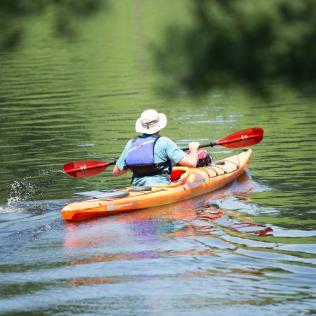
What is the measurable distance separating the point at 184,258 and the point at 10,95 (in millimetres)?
16734

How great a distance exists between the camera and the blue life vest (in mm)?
10711

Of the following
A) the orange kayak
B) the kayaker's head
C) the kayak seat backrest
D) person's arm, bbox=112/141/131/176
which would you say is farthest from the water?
the kayaker's head

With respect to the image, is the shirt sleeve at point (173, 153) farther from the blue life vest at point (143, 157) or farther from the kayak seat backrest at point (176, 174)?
the kayak seat backrest at point (176, 174)

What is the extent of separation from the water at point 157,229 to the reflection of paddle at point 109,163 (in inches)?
13.4

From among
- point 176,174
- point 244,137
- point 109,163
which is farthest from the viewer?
point 244,137

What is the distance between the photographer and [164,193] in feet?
35.9

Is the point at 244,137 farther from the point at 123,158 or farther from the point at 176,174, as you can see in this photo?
the point at 123,158

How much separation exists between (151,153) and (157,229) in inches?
57.7

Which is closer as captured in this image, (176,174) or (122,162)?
(122,162)

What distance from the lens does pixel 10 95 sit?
78.8 feet

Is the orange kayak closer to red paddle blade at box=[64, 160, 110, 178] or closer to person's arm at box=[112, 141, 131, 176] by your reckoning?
person's arm at box=[112, 141, 131, 176]

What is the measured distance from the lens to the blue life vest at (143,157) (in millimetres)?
10711

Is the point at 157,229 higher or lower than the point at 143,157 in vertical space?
lower

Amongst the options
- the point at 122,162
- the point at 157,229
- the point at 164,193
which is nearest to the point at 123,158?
the point at 122,162
